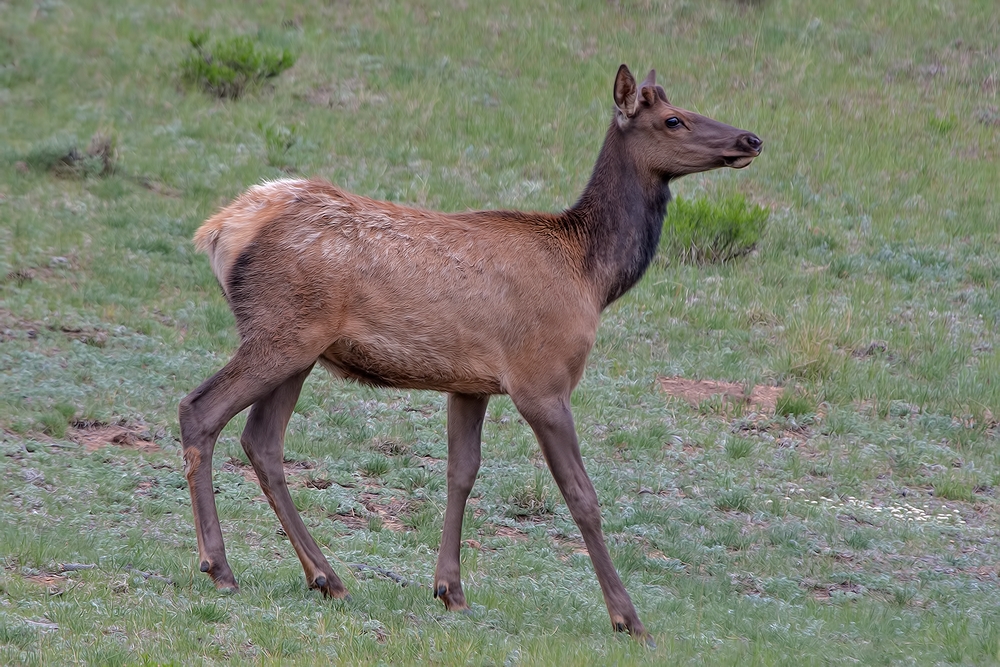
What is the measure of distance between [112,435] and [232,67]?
935 centimetres

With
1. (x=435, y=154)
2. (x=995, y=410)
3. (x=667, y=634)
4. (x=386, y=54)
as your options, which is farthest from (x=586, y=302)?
(x=386, y=54)

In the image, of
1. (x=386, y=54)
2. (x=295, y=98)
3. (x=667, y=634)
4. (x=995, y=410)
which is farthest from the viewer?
(x=386, y=54)

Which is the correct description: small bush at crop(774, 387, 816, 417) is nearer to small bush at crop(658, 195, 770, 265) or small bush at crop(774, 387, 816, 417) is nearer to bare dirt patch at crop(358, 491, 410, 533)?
small bush at crop(658, 195, 770, 265)

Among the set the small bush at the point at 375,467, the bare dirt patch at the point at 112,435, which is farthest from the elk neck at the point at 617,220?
the bare dirt patch at the point at 112,435

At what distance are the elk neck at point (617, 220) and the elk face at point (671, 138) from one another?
71 mm

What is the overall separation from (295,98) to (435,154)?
269 cm

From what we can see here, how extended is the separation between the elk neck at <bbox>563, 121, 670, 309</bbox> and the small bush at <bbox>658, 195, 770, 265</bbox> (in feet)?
20.2

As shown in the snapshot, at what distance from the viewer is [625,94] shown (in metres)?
7.38

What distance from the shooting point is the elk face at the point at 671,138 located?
7.24 m

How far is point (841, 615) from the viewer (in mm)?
6859

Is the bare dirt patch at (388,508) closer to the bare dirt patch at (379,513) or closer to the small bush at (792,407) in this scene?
the bare dirt patch at (379,513)

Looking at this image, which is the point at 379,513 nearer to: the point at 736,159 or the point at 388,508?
the point at 388,508

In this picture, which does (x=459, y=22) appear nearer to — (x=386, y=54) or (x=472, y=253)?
(x=386, y=54)

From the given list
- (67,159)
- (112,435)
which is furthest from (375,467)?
(67,159)
